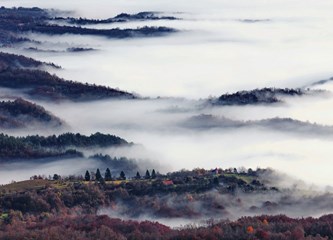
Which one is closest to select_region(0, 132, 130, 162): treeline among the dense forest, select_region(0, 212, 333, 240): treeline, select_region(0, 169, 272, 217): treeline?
the dense forest

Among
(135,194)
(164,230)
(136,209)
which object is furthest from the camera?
(135,194)

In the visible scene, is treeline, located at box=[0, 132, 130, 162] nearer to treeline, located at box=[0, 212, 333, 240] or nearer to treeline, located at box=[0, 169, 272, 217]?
treeline, located at box=[0, 169, 272, 217]

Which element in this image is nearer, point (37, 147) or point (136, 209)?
point (136, 209)

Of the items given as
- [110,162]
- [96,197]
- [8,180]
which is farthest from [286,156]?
[96,197]

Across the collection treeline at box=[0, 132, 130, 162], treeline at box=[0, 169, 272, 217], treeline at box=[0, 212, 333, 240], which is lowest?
treeline at box=[0, 212, 333, 240]

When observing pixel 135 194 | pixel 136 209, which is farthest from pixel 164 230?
pixel 135 194

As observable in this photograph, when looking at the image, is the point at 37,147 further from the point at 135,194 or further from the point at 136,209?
the point at 136,209

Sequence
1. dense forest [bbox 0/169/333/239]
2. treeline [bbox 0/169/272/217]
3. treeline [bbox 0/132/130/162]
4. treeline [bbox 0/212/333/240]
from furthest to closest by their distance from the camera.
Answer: treeline [bbox 0/132/130/162] < treeline [bbox 0/169/272/217] < dense forest [bbox 0/169/333/239] < treeline [bbox 0/212/333/240]

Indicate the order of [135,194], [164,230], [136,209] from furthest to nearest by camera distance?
[135,194] < [136,209] < [164,230]

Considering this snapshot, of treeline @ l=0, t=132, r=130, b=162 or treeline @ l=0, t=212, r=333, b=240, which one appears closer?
treeline @ l=0, t=212, r=333, b=240

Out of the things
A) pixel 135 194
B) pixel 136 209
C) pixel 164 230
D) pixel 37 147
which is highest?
pixel 37 147

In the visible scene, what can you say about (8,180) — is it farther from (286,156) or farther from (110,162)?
(286,156)
